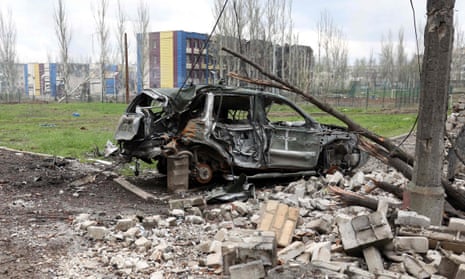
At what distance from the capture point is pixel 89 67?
217ft

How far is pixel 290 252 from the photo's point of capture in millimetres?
4488

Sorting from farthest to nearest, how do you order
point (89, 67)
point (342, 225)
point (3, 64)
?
1. point (89, 67)
2. point (3, 64)
3. point (342, 225)

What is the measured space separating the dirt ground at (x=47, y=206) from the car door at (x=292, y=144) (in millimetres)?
2264

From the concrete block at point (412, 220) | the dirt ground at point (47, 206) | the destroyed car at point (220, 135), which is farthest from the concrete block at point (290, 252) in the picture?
the destroyed car at point (220, 135)

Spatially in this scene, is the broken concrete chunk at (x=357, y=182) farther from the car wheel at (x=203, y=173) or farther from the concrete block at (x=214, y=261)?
the concrete block at (x=214, y=261)

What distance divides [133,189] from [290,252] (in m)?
4.37

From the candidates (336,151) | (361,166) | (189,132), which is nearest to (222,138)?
(189,132)

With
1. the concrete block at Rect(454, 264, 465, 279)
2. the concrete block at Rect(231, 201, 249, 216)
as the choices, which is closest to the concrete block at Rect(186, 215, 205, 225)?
the concrete block at Rect(231, 201, 249, 216)

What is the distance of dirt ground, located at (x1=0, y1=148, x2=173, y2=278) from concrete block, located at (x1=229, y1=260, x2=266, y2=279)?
1.83m

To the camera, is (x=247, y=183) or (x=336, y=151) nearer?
(x=247, y=183)

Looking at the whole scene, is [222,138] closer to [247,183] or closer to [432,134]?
[247,183]

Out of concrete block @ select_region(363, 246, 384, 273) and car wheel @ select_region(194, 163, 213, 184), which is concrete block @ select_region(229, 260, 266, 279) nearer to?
concrete block @ select_region(363, 246, 384, 273)

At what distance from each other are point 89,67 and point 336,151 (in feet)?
205

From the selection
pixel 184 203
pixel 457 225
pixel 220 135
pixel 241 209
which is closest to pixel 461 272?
pixel 457 225
